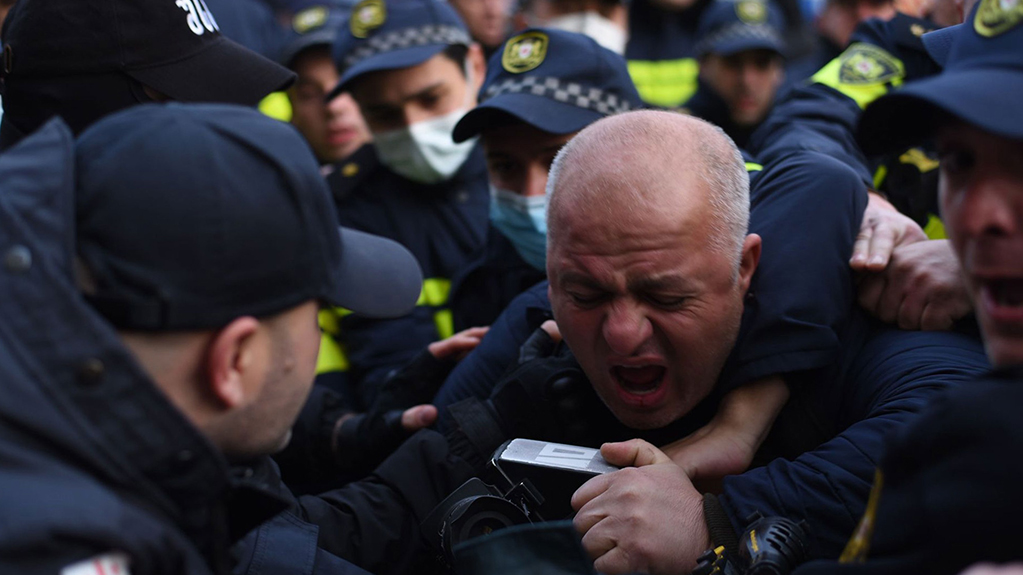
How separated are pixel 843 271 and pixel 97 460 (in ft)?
5.58

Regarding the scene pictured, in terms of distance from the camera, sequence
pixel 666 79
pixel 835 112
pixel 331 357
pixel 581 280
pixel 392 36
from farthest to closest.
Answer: pixel 666 79 → pixel 392 36 → pixel 331 357 → pixel 835 112 → pixel 581 280

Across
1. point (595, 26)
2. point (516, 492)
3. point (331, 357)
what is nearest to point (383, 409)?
point (331, 357)

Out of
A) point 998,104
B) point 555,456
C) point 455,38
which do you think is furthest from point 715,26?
point 998,104

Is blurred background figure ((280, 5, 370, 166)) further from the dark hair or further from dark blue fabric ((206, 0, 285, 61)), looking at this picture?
the dark hair

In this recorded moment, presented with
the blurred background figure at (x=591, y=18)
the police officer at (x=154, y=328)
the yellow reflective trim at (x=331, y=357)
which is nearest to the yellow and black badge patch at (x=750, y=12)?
the blurred background figure at (x=591, y=18)

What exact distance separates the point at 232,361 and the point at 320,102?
3.57 m

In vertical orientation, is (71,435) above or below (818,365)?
above

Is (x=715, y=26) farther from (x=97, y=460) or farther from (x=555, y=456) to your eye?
(x=97, y=460)

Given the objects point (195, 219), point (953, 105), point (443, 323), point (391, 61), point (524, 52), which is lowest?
point (443, 323)

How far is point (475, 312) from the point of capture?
11.4 ft

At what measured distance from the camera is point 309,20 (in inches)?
202

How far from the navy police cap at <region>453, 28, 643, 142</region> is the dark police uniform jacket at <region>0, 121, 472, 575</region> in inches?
71.2

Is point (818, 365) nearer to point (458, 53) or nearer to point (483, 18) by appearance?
point (458, 53)

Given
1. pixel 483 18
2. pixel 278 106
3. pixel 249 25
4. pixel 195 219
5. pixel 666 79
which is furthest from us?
pixel 666 79
